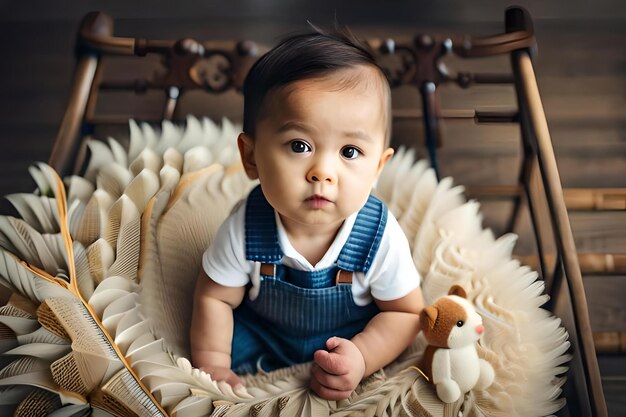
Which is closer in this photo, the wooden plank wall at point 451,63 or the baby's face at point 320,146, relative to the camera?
the baby's face at point 320,146

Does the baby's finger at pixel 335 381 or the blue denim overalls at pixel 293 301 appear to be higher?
the blue denim overalls at pixel 293 301

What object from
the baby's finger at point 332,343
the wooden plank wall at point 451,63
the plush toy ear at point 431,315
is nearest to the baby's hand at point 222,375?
the baby's finger at point 332,343

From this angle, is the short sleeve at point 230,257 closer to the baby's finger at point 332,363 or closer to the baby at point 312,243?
the baby at point 312,243

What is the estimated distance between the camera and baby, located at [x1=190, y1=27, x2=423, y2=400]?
74 cm

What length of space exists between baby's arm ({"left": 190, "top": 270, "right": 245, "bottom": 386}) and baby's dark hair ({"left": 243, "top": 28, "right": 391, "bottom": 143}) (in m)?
0.17

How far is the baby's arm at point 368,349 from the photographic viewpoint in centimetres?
77

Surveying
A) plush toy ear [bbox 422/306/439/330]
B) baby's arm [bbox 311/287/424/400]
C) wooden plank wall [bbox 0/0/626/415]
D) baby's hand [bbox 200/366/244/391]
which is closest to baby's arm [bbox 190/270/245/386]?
baby's hand [bbox 200/366/244/391]

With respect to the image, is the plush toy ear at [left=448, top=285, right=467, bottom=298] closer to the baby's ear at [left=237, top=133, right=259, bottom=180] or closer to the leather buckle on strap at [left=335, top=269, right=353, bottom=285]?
the leather buckle on strap at [left=335, top=269, right=353, bottom=285]

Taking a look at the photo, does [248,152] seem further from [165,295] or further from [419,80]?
[419,80]

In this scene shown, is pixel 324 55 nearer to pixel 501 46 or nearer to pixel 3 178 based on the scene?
pixel 501 46

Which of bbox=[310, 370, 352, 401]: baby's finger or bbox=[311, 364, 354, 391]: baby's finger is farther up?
bbox=[311, 364, 354, 391]: baby's finger

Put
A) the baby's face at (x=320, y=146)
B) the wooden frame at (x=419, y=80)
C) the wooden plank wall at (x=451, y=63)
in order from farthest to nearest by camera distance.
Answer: the wooden plank wall at (x=451, y=63)
the wooden frame at (x=419, y=80)
the baby's face at (x=320, y=146)

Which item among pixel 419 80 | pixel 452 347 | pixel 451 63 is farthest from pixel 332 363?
pixel 451 63

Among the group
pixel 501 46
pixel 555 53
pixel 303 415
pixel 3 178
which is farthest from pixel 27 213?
pixel 555 53
